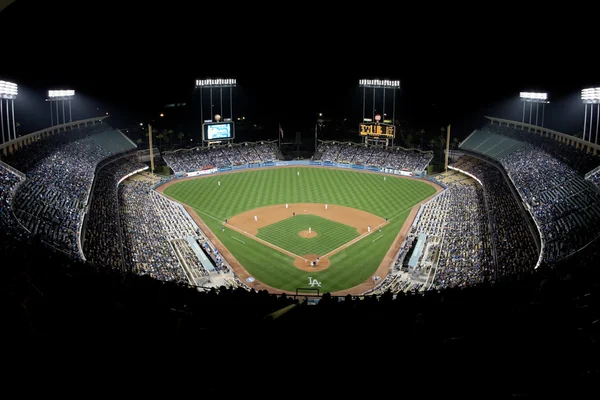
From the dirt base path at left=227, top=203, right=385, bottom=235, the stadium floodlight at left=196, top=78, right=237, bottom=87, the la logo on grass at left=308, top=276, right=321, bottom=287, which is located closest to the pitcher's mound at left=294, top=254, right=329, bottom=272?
the la logo on grass at left=308, top=276, right=321, bottom=287

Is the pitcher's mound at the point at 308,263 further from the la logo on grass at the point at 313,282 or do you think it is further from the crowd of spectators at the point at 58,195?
the crowd of spectators at the point at 58,195

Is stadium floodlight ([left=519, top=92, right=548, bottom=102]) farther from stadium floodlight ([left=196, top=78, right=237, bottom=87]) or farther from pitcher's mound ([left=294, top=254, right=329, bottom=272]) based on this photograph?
pitcher's mound ([left=294, top=254, right=329, bottom=272])

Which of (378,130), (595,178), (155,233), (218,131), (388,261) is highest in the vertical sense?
(378,130)

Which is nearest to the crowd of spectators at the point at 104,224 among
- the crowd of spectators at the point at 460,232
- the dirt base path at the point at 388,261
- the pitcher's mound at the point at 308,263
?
the pitcher's mound at the point at 308,263

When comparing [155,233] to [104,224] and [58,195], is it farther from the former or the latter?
[58,195]

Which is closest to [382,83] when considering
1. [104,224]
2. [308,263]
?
[308,263]

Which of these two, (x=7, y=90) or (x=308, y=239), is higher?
(x=7, y=90)

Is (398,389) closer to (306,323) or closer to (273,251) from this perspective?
(306,323)
